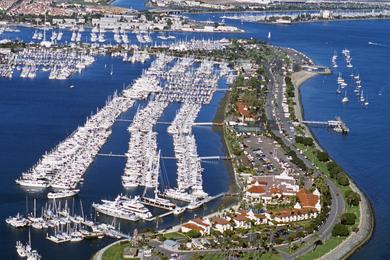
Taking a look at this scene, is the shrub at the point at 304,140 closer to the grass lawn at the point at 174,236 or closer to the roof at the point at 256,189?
the roof at the point at 256,189

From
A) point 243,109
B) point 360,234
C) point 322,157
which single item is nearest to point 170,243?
point 360,234

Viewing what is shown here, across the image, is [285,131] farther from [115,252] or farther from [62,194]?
[115,252]

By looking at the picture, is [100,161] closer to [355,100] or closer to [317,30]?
[355,100]

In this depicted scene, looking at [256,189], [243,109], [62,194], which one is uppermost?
[243,109]

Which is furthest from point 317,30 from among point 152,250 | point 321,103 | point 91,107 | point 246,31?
point 152,250

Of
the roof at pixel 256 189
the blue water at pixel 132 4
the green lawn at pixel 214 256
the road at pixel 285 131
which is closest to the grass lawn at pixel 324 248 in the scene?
the road at pixel 285 131

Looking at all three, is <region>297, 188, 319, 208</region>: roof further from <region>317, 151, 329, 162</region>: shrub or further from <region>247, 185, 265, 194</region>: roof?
<region>317, 151, 329, 162</region>: shrub
